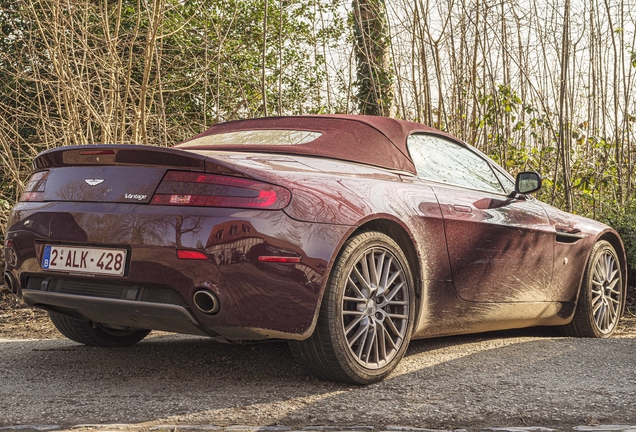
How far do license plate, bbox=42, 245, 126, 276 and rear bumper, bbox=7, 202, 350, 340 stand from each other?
1.3 inches

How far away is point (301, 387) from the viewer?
3.80 m

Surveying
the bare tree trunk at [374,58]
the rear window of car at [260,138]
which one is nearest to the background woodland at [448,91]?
the bare tree trunk at [374,58]

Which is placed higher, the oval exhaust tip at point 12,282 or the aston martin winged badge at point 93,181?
the aston martin winged badge at point 93,181

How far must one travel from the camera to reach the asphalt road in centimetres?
328

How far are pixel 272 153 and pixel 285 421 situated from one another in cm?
158

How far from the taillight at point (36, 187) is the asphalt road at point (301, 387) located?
0.95 m

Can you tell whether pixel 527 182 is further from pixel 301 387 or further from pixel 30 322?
pixel 30 322

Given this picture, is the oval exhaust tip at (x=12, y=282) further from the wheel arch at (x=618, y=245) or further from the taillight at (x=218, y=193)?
the wheel arch at (x=618, y=245)

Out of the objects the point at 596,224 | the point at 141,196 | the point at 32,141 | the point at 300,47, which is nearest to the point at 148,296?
the point at 141,196

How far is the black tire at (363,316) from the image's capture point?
367 centimetres

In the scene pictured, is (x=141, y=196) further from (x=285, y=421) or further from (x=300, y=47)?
(x=300, y=47)

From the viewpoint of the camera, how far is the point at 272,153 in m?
4.23

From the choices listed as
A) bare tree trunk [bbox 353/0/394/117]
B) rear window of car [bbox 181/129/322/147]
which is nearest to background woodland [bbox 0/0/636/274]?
bare tree trunk [bbox 353/0/394/117]

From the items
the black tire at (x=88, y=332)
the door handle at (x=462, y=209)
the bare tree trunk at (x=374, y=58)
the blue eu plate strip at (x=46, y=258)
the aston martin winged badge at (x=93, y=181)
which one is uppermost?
the bare tree trunk at (x=374, y=58)
